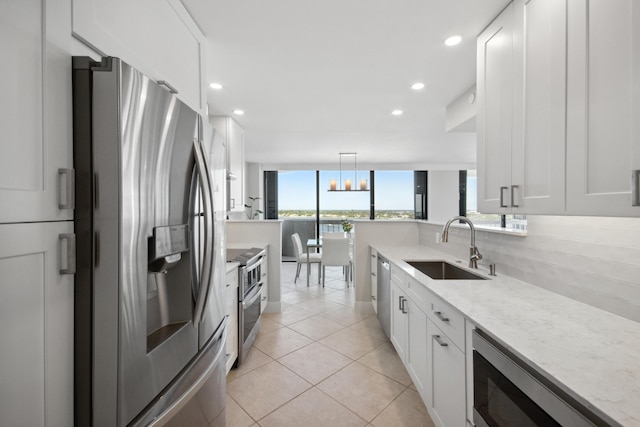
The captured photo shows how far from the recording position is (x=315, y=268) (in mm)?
6938

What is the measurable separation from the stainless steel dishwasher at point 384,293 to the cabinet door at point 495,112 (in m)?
1.28

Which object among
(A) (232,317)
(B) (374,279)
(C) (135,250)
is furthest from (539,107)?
(B) (374,279)

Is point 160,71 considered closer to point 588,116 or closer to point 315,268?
point 588,116

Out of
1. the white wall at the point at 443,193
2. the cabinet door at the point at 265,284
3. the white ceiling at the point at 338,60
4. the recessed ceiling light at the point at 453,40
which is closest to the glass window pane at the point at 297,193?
the white wall at the point at 443,193

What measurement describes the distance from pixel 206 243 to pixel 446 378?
133 cm

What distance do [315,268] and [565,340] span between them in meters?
6.08

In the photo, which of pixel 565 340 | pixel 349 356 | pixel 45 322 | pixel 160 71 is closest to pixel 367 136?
pixel 349 356

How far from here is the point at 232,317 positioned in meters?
2.29

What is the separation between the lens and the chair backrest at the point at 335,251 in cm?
486

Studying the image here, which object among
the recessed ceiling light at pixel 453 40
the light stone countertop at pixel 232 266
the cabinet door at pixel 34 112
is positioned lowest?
the light stone countertop at pixel 232 266

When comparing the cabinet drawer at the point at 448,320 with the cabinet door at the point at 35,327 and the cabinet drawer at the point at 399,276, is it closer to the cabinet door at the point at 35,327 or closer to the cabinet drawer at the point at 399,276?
the cabinet drawer at the point at 399,276

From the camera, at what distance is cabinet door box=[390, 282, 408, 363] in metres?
2.23

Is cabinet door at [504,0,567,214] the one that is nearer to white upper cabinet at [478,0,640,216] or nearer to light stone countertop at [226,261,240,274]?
white upper cabinet at [478,0,640,216]

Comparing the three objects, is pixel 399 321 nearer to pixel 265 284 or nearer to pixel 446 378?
pixel 446 378
